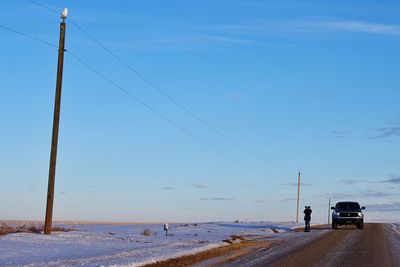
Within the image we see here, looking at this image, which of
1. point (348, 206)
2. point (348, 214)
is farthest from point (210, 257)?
point (348, 206)

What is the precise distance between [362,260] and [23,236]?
1250 centimetres

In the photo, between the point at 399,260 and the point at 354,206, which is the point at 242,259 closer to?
the point at 399,260

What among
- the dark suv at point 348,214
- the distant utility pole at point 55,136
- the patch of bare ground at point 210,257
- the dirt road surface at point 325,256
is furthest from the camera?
the dark suv at point 348,214

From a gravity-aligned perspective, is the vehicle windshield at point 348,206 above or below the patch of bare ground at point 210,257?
Result: above

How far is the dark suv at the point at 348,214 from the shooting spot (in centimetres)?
4705

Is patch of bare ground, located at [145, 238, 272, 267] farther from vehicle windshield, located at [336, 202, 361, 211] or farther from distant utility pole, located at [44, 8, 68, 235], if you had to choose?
vehicle windshield, located at [336, 202, 361, 211]

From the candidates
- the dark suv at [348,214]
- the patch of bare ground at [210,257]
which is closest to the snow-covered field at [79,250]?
the patch of bare ground at [210,257]

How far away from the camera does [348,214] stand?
156 ft

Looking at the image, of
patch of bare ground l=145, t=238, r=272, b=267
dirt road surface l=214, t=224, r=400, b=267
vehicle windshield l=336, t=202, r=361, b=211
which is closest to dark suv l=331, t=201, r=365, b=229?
vehicle windshield l=336, t=202, r=361, b=211

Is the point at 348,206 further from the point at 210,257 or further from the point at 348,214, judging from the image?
the point at 210,257

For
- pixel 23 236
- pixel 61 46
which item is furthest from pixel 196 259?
pixel 61 46

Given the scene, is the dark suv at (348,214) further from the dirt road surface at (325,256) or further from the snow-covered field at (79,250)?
the snow-covered field at (79,250)

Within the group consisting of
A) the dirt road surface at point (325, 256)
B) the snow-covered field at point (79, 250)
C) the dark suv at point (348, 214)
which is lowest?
the snow-covered field at point (79, 250)

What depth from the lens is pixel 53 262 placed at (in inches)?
664
